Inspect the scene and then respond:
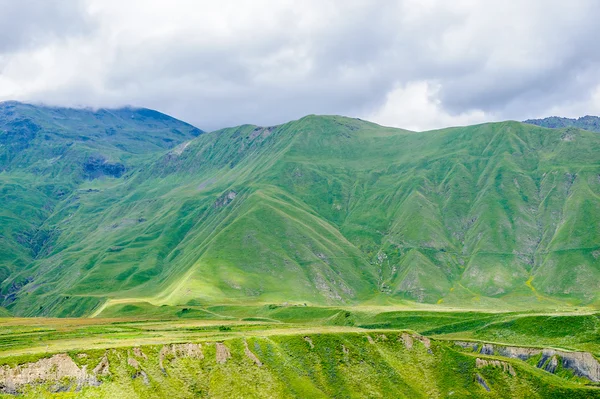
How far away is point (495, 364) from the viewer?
121 metres

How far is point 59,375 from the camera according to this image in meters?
102

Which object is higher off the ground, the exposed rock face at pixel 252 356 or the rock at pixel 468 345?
the exposed rock face at pixel 252 356

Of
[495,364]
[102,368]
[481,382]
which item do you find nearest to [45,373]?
[102,368]

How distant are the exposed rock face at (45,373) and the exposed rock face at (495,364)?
76217mm

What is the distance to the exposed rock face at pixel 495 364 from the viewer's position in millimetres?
119450

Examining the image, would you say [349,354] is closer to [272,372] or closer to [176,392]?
[272,372]

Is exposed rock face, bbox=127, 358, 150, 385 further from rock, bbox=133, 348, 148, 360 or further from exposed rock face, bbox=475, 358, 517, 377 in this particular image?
exposed rock face, bbox=475, 358, 517, 377

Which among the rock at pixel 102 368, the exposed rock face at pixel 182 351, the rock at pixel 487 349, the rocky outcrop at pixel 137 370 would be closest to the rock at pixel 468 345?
the rock at pixel 487 349

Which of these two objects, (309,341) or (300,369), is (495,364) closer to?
(309,341)

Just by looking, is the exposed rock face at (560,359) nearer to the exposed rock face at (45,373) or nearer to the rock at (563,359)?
the rock at (563,359)

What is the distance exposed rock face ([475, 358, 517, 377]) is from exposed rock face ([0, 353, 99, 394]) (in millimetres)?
76217

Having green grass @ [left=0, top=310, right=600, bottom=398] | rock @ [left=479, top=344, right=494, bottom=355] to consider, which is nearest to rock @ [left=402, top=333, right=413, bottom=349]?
green grass @ [left=0, top=310, right=600, bottom=398]

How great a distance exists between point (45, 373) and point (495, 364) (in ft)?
289

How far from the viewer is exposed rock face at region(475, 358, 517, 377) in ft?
392
